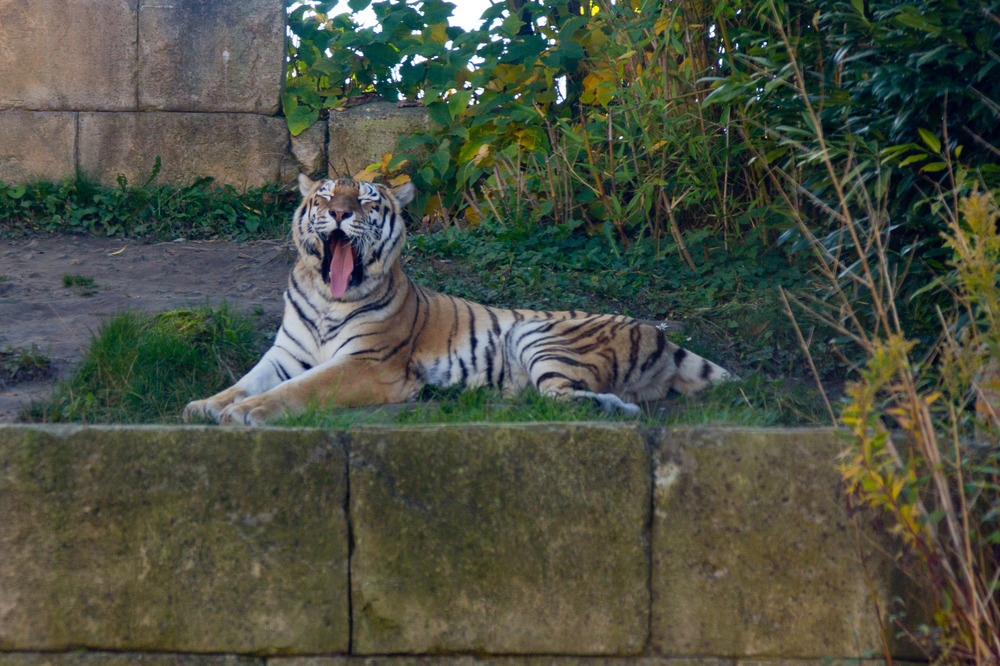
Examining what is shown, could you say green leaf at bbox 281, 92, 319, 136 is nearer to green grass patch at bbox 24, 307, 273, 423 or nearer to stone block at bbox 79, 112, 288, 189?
stone block at bbox 79, 112, 288, 189

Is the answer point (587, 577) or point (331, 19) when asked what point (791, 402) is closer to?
point (587, 577)

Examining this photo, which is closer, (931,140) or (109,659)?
(109,659)

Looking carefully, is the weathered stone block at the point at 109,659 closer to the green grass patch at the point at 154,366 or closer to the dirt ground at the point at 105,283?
the green grass patch at the point at 154,366

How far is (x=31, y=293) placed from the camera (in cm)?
528

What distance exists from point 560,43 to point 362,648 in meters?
5.44

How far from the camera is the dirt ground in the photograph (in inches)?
175

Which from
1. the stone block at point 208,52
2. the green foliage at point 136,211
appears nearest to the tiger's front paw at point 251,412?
the green foliage at point 136,211

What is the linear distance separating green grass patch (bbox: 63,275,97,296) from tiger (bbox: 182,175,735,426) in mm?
1544

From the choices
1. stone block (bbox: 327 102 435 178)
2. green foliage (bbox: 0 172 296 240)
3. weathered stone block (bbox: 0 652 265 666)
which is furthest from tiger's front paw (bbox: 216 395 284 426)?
stone block (bbox: 327 102 435 178)

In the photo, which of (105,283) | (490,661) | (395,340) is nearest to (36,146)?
(105,283)

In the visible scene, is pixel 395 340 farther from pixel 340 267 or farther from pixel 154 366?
pixel 154 366

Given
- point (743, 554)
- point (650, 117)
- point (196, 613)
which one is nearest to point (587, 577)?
point (743, 554)

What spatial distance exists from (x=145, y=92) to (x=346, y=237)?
144 inches

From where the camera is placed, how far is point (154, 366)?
4.04 meters
